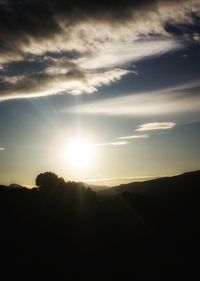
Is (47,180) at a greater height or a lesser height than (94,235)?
greater

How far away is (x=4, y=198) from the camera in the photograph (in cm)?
8300

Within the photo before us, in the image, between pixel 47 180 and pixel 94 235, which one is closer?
pixel 94 235

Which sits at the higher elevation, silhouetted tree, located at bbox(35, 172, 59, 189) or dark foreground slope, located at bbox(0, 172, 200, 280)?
silhouetted tree, located at bbox(35, 172, 59, 189)

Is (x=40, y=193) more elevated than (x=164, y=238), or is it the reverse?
(x=40, y=193)

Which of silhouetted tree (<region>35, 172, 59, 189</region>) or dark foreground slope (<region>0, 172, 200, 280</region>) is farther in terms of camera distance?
silhouetted tree (<region>35, 172, 59, 189</region>)

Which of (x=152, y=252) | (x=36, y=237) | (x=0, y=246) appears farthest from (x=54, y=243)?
(x=152, y=252)

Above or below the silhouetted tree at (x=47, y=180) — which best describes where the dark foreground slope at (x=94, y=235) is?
below

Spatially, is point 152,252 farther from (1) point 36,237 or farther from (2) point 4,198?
(2) point 4,198

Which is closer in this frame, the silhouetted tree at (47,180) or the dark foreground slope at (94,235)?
the dark foreground slope at (94,235)

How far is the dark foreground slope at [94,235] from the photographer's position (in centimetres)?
5394

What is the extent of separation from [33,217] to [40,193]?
667 inches

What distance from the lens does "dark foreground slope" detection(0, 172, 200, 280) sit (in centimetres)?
5394

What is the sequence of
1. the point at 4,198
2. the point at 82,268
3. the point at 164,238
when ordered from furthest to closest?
the point at 4,198
the point at 164,238
the point at 82,268

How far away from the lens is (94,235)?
6988 cm
